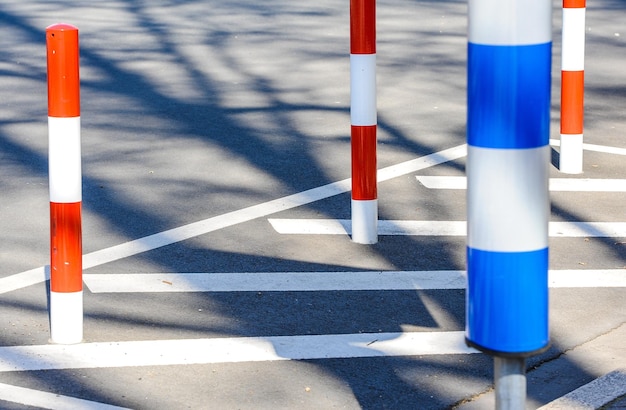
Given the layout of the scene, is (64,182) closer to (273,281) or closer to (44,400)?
(44,400)

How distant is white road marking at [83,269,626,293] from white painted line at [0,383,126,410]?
3.59 feet

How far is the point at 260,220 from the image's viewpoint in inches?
238

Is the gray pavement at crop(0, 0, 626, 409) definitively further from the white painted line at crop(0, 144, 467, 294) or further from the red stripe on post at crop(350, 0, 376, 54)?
the red stripe on post at crop(350, 0, 376, 54)

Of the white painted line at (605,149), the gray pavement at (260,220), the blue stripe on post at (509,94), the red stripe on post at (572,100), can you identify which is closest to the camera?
the blue stripe on post at (509,94)

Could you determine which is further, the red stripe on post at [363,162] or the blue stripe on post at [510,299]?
the red stripe on post at [363,162]

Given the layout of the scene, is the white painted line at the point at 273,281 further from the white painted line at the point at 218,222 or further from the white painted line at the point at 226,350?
the white painted line at the point at 226,350

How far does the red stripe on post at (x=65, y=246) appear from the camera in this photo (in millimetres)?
4273

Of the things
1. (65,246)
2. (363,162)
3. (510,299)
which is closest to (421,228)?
(363,162)

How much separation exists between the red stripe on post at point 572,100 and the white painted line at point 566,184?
300 millimetres

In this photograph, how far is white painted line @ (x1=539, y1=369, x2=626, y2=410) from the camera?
149 inches

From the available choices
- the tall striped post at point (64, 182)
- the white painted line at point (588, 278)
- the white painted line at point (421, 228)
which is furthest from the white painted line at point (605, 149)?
the tall striped post at point (64, 182)

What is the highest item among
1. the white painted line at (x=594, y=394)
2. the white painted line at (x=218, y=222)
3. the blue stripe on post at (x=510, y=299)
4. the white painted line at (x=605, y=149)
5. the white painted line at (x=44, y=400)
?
the blue stripe on post at (x=510, y=299)

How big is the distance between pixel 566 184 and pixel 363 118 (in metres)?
1.78

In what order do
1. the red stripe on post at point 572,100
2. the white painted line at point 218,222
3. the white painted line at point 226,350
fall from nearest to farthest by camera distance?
the white painted line at point 226,350 < the white painted line at point 218,222 < the red stripe on post at point 572,100
